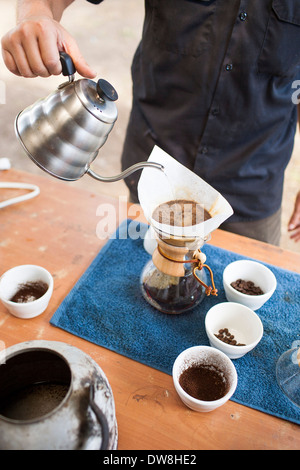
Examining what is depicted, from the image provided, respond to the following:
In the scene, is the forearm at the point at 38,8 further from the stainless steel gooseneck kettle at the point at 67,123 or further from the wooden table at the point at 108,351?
the wooden table at the point at 108,351

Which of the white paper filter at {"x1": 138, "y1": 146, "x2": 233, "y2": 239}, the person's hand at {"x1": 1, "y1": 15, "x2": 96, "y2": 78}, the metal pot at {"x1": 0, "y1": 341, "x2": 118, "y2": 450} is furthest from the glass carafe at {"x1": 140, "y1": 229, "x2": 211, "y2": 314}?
the person's hand at {"x1": 1, "y1": 15, "x2": 96, "y2": 78}

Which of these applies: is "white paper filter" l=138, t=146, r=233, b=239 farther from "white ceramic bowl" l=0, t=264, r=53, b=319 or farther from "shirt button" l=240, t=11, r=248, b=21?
"shirt button" l=240, t=11, r=248, b=21

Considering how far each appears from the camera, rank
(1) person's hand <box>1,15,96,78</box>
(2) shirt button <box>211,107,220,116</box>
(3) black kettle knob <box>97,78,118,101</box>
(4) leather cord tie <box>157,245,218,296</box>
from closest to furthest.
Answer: (3) black kettle knob <box>97,78,118,101</box>, (1) person's hand <box>1,15,96,78</box>, (4) leather cord tie <box>157,245,218,296</box>, (2) shirt button <box>211,107,220,116</box>

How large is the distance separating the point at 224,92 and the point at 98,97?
66cm

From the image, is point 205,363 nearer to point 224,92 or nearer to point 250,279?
point 250,279

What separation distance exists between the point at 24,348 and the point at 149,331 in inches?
15.1

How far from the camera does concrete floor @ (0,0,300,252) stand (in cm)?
298

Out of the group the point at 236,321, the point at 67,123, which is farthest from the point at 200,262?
the point at 67,123

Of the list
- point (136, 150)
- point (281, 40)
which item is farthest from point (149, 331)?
point (281, 40)

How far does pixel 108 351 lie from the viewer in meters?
0.95

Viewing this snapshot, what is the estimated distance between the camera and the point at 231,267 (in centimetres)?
A: 113

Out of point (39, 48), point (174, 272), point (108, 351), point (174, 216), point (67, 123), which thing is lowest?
point (108, 351)

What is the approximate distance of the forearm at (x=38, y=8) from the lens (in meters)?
1.05

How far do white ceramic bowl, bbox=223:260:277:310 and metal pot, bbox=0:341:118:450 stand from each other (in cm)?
48
